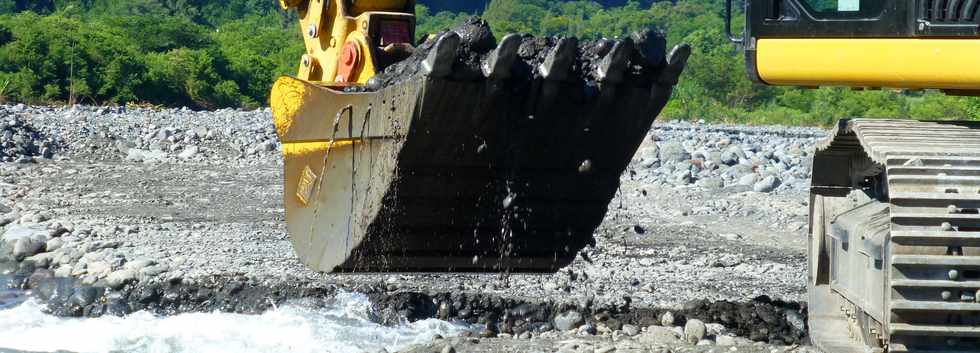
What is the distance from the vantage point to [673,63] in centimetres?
551

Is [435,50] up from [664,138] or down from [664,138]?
up

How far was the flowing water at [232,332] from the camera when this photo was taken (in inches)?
246

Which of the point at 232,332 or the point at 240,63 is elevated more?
the point at 240,63

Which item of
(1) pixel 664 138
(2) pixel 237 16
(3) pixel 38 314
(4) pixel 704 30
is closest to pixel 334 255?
(3) pixel 38 314

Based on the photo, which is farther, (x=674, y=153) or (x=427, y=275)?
(x=674, y=153)

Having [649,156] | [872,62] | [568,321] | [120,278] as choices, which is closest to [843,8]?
[872,62]

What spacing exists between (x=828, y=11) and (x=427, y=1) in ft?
128

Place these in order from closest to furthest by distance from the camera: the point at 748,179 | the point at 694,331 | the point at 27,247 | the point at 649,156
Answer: the point at 694,331
the point at 27,247
the point at 748,179
the point at 649,156

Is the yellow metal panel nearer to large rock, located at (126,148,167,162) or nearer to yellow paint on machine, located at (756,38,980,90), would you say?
yellow paint on machine, located at (756,38,980,90)

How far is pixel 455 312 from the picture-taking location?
6.68 meters

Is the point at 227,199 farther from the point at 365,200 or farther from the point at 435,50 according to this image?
the point at 435,50

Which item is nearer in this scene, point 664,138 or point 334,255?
point 334,255

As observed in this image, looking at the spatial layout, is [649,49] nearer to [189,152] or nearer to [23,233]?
[23,233]

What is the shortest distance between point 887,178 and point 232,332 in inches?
137
